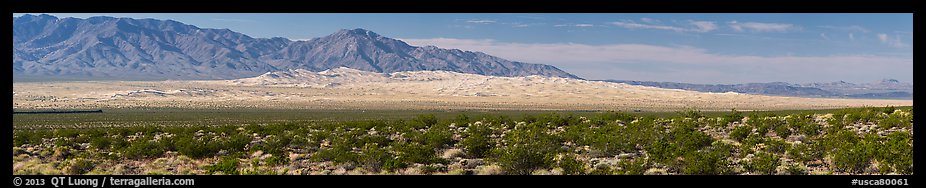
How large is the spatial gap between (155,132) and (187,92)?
141m

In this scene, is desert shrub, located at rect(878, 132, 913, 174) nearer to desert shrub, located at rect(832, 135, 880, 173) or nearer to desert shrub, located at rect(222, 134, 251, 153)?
desert shrub, located at rect(832, 135, 880, 173)

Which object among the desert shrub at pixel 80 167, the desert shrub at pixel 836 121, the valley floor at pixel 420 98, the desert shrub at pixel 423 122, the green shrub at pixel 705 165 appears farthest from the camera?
the valley floor at pixel 420 98

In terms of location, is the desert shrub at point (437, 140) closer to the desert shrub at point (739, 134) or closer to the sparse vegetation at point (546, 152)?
the sparse vegetation at point (546, 152)

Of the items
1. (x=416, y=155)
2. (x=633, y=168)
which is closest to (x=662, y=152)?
(x=633, y=168)

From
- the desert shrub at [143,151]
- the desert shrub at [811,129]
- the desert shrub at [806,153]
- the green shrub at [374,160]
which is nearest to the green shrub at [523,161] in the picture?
the green shrub at [374,160]

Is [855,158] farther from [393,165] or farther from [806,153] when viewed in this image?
[393,165]

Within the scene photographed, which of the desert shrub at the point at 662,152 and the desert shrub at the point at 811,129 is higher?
the desert shrub at the point at 811,129

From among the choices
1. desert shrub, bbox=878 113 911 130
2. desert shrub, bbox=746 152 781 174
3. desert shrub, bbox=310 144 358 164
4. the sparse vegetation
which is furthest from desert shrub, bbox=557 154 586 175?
desert shrub, bbox=878 113 911 130

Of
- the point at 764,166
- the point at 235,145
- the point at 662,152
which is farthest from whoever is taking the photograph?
the point at 235,145

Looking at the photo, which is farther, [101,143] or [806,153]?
[101,143]

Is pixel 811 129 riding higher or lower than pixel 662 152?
higher

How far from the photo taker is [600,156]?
1905 cm
